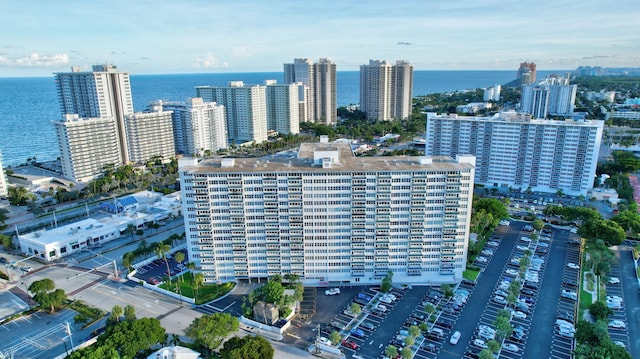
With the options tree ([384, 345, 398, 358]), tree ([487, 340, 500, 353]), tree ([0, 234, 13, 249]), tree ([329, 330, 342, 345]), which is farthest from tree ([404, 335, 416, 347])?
tree ([0, 234, 13, 249])

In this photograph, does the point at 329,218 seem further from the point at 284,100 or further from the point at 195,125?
the point at 284,100

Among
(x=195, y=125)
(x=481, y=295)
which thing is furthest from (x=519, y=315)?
(x=195, y=125)

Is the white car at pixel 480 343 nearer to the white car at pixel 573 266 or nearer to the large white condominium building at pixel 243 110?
the white car at pixel 573 266

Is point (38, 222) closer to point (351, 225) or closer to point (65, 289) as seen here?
point (65, 289)

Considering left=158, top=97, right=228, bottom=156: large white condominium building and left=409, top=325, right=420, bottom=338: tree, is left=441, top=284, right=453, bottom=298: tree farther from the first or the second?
left=158, top=97, right=228, bottom=156: large white condominium building

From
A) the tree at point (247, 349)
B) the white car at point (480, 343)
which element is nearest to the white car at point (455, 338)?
the white car at point (480, 343)
